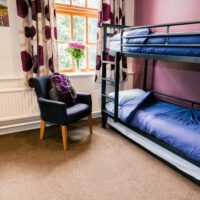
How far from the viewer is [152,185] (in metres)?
1.85

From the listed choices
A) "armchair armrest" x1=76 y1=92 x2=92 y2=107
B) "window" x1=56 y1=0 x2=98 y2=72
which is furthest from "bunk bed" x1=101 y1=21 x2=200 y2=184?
"window" x1=56 y1=0 x2=98 y2=72

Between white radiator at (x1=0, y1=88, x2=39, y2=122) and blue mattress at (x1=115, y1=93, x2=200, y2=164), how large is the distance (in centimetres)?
135

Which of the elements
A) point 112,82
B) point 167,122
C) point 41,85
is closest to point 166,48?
point 167,122

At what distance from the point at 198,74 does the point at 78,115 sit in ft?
5.73

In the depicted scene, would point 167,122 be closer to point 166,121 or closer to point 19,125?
point 166,121

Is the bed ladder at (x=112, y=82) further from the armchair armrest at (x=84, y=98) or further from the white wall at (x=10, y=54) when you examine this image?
the white wall at (x=10, y=54)

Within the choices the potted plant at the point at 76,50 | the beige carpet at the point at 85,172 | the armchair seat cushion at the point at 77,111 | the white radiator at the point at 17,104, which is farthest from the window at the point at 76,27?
the beige carpet at the point at 85,172

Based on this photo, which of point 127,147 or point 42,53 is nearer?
point 127,147

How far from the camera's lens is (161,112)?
2498 mm

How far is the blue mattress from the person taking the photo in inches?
72.5

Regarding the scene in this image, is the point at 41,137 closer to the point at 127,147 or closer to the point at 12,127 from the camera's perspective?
the point at 12,127

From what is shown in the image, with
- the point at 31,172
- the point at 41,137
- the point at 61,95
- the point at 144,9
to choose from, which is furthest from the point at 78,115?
the point at 144,9

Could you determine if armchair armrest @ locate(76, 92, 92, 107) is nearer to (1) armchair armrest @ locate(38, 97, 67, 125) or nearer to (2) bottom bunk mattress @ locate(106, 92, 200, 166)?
(2) bottom bunk mattress @ locate(106, 92, 200, 166)

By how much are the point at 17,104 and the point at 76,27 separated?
1.65 m
